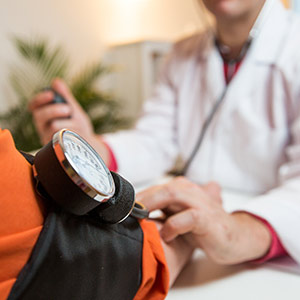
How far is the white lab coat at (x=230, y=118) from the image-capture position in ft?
2.16

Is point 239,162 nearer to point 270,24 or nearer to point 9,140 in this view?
point 270,24

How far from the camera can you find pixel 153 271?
0.95 ft

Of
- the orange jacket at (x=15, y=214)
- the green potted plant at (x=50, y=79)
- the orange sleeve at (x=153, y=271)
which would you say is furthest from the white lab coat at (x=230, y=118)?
the green potted plant at (x=50, y=79)

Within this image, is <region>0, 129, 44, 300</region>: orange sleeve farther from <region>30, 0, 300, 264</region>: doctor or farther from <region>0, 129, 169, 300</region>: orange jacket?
<region>30, 0, 300, 264</region>: doctor

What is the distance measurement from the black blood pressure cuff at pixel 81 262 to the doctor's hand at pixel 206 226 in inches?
3.0

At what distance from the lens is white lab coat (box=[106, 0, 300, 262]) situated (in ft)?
2.16

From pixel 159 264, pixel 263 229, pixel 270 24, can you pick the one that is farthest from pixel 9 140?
pixel 270 24

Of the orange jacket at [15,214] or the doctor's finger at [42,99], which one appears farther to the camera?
the doctor's finger at [42,99]

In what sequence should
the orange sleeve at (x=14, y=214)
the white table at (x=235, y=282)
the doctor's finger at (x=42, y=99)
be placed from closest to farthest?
1. the orange sleeve at (x=14, y=214)
2. the white table at (x=235, y=282)
3. the doctor's finger at (x=42, y=99)

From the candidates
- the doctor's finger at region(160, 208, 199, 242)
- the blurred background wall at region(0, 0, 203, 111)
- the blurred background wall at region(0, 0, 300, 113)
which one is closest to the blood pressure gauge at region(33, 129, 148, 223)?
the doctor's finger at region(160, 208, 199, 242)

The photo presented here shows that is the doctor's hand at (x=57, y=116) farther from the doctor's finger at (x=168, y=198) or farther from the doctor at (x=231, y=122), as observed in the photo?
the doctor's finger at (x=168, y=198)

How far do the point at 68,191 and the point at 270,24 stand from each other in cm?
57

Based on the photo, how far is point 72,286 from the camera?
22cm

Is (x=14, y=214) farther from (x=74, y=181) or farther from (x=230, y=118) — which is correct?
(x=230, y=118)
